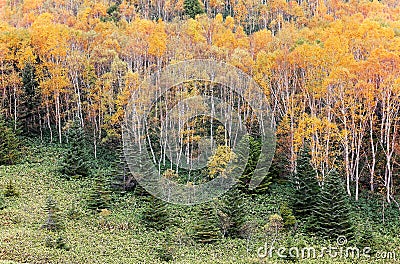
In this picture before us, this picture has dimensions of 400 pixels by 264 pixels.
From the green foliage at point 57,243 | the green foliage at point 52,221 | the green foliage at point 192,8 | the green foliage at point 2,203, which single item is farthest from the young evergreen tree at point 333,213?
the green foliage at point 192,8

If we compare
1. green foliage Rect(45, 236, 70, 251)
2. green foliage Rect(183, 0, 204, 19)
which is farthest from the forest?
green foliage Rect(183, 0, 204, 19)

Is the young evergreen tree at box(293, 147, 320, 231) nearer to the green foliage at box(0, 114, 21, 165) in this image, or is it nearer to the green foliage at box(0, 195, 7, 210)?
the green foliage at box(0, 195, 7, 210)

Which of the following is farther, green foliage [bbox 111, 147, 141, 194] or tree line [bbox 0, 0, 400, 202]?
green foliage [bbox 111, 147, 141, 194]

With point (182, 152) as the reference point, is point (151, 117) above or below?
above

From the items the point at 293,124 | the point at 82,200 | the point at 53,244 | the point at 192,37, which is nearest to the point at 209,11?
the point at 192,37

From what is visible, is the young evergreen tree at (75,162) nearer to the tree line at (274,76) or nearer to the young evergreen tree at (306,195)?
the tree line at (274,76)

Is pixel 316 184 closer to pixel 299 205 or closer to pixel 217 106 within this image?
pixel 299 205
